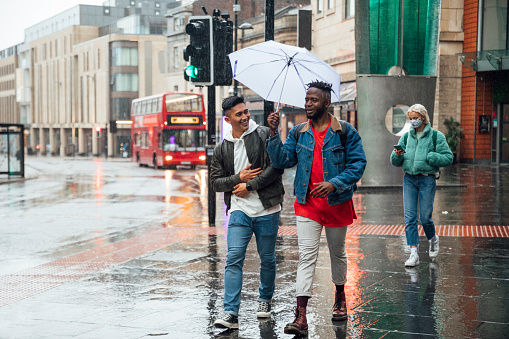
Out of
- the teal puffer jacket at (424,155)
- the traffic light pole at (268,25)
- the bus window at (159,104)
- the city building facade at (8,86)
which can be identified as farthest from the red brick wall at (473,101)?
the city building facade at (8,86)

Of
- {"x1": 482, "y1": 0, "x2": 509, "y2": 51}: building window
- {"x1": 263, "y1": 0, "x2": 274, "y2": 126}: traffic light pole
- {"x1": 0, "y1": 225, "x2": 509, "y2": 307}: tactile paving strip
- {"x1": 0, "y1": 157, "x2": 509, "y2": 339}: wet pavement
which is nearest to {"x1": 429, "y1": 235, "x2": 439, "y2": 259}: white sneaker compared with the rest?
{"x1": 0, "y1": 157, "x2": 509, "y2": 339}: wet pavement

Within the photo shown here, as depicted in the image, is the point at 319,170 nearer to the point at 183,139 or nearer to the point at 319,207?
the point at 319,207

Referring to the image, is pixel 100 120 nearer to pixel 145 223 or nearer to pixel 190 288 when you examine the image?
pixel 145 223

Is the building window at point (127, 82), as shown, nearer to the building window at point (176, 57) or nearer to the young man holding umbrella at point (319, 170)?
the building window at point (176, 57)

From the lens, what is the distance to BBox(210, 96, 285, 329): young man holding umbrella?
5.55 meters

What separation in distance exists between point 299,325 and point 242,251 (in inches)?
31.4

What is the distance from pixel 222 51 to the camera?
1137 cm

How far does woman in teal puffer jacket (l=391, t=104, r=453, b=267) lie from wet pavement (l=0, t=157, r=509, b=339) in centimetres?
44

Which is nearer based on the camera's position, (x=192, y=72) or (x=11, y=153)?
(x=192, y=72)

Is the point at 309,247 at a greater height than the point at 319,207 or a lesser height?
lesser

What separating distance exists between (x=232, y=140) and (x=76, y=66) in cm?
9358

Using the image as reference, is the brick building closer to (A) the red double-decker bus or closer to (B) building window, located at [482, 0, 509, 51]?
(B) building window, located at [482, 0, 509, 51]

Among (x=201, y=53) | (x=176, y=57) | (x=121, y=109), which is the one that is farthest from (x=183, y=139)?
→ (x=121, y=109)

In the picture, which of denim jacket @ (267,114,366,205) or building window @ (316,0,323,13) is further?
building window @ (316,0,323,13)
